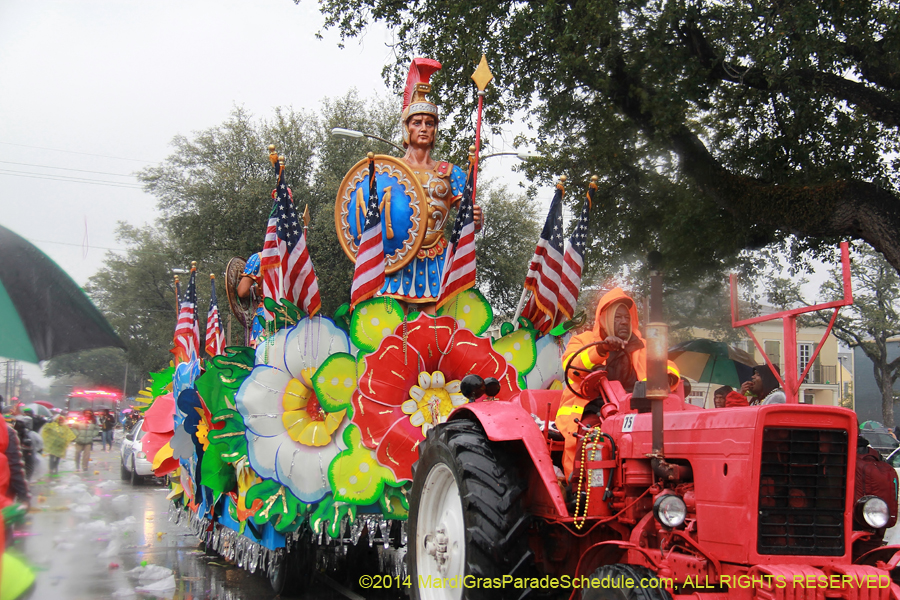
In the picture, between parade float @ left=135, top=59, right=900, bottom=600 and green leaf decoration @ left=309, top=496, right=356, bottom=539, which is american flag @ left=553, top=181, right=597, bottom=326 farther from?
green leaf decoration @ left=309, top=496, right=356, bottom=539

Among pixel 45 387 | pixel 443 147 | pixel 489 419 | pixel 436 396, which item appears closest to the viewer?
pixel 45 387

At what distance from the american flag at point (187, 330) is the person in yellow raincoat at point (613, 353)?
6.27m

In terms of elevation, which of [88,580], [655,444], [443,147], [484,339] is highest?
[443,147]

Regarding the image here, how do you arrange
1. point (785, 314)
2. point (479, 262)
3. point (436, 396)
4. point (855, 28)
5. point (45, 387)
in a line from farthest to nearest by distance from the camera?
point (479, 262) < point (855, 28) < point (436, 396) < point (785, 314) < point (45, 387)

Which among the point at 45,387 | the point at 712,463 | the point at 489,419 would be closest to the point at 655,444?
the point at 712,463

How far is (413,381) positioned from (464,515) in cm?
226

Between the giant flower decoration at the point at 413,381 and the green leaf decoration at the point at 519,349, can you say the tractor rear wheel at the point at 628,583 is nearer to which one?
the giant flower decoration at the point at 413,381

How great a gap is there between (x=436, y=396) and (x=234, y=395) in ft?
5.46

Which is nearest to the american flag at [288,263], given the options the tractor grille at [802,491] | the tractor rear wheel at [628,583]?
Result: the tractor rear wheel at [628,583]

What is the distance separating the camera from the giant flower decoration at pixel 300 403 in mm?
6281

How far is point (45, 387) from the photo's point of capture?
319cm

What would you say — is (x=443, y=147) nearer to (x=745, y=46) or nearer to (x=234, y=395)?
(x=745, y=46)

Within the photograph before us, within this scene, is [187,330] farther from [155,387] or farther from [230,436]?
[230,436]

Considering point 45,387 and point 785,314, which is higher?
point 785,314
